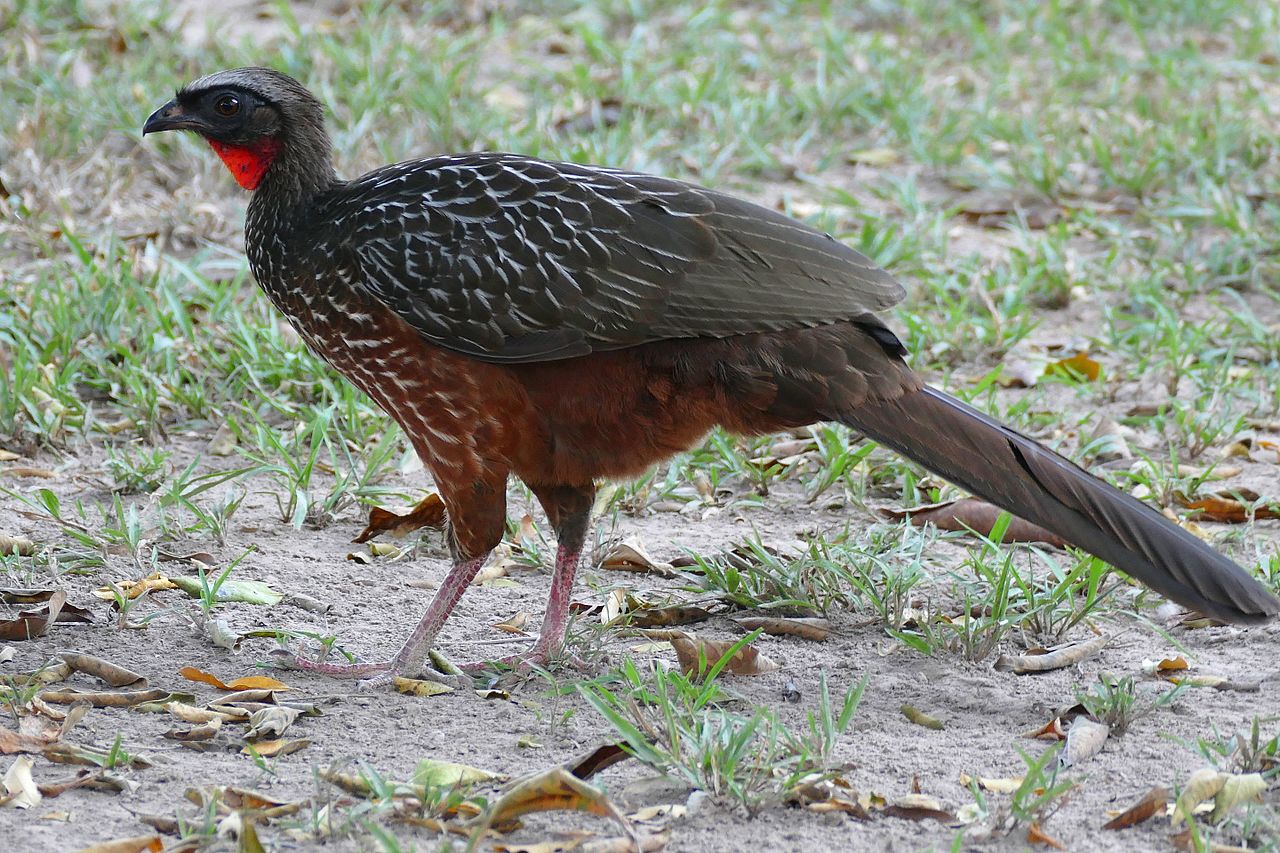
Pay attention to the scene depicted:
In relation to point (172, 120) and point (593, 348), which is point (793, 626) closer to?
point (593, 348)

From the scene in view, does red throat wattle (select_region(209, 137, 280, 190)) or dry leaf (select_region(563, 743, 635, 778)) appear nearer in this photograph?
dry leaf (select_region(563, 743, 635, 778))

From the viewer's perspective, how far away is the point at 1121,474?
5.08m

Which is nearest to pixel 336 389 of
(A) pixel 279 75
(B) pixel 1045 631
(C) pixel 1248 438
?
(A) pixel 279 75

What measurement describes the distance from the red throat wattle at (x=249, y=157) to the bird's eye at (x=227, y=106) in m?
0.09

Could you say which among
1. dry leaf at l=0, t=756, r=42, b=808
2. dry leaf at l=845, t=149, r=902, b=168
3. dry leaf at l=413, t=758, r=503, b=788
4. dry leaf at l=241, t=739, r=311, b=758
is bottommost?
dry leaf at l=241, t=739, r=311, b=758

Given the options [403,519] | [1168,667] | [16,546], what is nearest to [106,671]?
[16,546]

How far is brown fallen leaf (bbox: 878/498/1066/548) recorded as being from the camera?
4820 millimetres

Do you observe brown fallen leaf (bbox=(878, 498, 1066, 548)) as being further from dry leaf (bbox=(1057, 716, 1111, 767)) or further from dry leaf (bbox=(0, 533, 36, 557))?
dry leaf (bbox=(0, 533, 36, 557))

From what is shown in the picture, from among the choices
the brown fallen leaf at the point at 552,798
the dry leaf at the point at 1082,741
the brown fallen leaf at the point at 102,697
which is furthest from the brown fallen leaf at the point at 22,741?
the dry leaf at the point at 1082,741

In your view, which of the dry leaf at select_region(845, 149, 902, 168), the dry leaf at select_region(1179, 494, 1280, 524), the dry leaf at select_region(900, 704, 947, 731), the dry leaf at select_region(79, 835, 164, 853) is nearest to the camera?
the dry leaf at select_region(79, 835, 164, 853)

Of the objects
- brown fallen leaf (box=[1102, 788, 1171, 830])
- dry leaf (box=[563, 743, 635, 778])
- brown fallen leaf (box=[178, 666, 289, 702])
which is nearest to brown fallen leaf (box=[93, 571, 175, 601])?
brown fallen leaf (box=[178, 666, 289, 702])

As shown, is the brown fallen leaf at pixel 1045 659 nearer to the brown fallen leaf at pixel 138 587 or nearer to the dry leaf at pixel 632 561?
the dry leaf at pixel 632 561

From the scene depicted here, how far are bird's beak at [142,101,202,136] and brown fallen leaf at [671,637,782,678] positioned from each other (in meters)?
2.10

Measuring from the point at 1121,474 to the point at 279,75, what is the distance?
3017 millimetres
